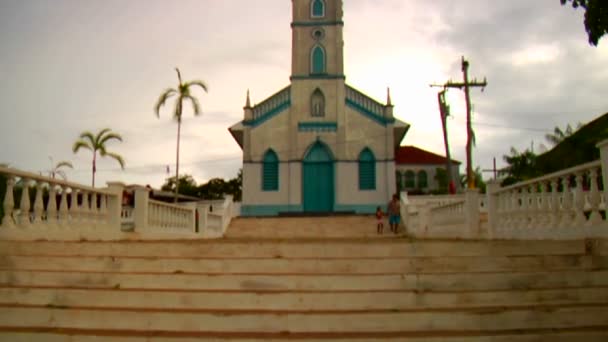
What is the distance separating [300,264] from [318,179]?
62.5 feet

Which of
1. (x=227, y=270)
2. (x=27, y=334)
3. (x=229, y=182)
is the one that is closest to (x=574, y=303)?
(x=227, y=270)

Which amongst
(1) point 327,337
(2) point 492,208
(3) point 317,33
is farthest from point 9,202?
(3) point 317,33

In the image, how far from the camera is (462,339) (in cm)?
448

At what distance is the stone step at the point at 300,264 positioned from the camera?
19.3 ft

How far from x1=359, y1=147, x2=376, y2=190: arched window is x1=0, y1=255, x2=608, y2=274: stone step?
18731mm

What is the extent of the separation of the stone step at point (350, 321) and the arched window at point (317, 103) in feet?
69.3

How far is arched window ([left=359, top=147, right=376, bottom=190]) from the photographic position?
24703mm

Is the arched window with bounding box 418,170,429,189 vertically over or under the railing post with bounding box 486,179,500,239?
over

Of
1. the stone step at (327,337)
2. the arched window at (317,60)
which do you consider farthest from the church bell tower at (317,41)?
the stone step at (327,337)

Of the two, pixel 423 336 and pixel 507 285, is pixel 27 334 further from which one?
pixel 507 285

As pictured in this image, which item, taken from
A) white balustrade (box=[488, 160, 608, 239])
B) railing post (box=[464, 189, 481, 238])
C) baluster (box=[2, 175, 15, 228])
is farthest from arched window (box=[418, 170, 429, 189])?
baluster (box=[2, 175, 15, 228])

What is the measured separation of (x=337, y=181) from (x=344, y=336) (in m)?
20.0

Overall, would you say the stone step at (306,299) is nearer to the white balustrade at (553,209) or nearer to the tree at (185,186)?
the white balustrade at (553,209)

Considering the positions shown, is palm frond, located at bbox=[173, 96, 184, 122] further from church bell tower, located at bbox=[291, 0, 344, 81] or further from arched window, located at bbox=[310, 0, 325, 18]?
arched window, located at bbox=[310, 0, 325, 18]
